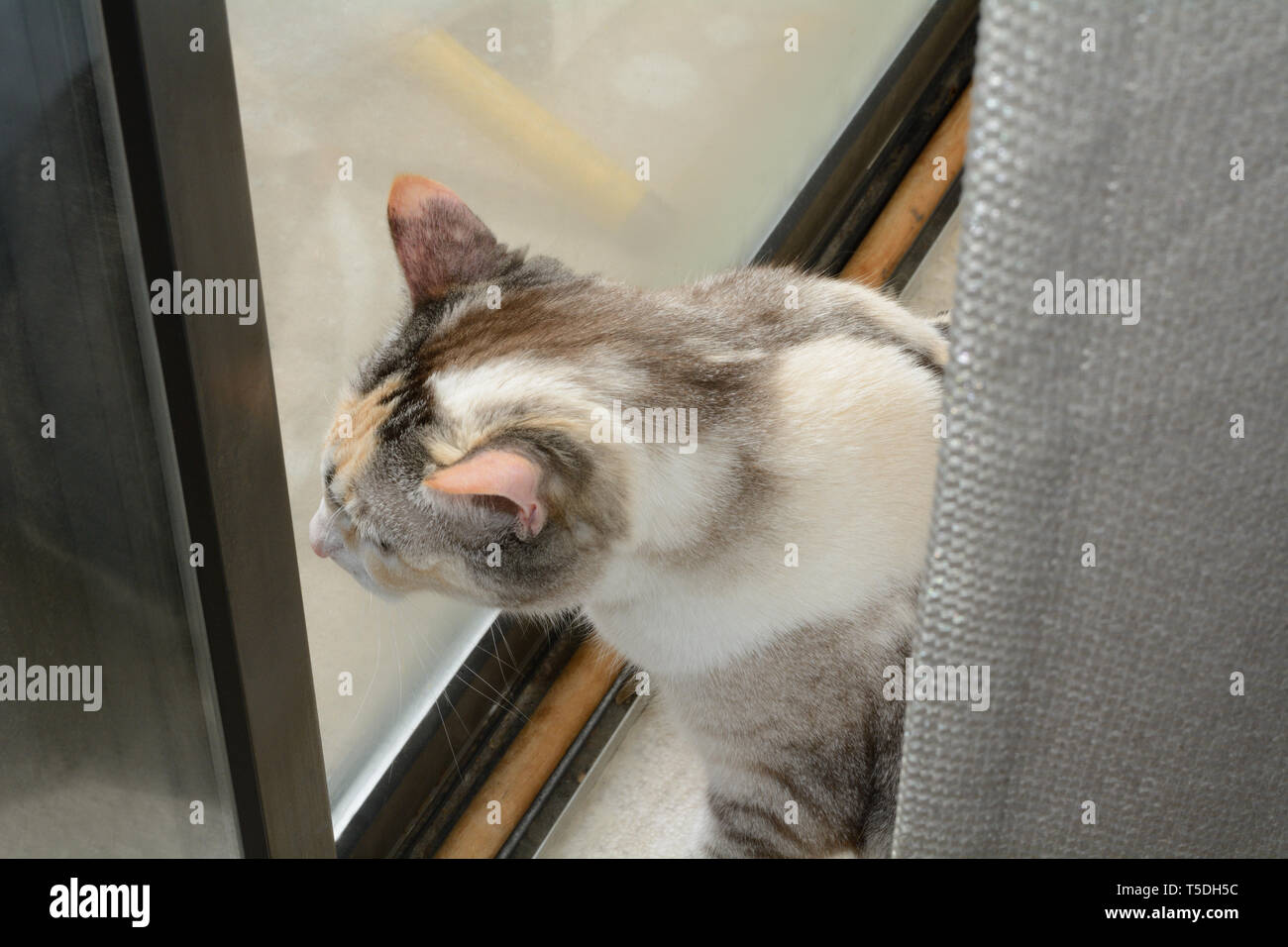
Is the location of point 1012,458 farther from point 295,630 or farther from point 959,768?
point 295,630

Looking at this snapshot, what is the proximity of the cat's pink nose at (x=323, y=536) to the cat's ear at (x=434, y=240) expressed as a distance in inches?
7.5

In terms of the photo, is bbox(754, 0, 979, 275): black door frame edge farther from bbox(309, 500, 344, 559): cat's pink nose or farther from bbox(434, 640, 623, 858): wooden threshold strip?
bbox(309, 500, 344, 559): cat's pink nose

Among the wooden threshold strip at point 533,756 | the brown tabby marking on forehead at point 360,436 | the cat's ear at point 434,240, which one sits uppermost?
the cat's ear at point 434,240

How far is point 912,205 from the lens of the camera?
1858 mm

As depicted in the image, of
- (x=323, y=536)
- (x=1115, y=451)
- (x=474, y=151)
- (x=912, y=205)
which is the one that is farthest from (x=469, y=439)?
(x=912, y=205)

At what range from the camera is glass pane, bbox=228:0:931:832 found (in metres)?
1.08

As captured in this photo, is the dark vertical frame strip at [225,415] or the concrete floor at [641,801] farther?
the concrete floor at [641,801]

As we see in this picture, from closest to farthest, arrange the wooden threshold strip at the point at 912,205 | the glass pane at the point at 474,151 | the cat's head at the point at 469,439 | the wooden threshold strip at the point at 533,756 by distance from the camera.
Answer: the cat's head at the point at 469,439, the glass pane at the point at 474,151, the wooden threshold strip at the point at 533,756, the wooden threshold strip at the point at 912,205

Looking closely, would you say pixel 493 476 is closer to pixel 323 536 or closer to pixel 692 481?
pixel 692 481

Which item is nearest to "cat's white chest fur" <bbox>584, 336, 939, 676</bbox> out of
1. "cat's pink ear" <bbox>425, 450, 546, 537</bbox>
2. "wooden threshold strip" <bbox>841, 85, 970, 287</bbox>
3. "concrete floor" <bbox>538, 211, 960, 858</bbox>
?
"cat's pink ear" <bbox>425, 450, 546, 537</bbox>

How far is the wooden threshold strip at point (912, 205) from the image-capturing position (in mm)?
1798

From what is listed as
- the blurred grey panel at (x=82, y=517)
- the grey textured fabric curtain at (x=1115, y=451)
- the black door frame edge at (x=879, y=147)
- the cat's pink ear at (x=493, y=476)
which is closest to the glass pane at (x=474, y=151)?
the black door frame edge at (x=879, y=147)

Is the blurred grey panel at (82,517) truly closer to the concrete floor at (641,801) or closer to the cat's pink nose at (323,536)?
the cat's pink nose at (323,536)

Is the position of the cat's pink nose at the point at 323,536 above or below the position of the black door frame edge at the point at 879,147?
below
